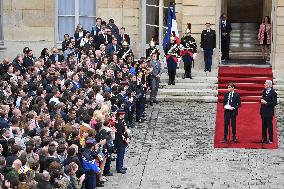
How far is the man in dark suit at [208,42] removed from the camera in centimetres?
2892

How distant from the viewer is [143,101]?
25000mm

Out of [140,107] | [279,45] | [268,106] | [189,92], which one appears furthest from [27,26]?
[268,106]

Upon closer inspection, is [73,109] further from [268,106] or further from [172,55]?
[172,55]

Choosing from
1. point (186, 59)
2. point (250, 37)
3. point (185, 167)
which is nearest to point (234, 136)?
point (185, 167)

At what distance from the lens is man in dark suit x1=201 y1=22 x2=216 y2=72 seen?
2892cm

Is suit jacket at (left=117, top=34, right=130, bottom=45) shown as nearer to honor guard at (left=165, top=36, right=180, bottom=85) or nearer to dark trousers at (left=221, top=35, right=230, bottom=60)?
honor guard at (left=165, top=36, right=180, bottom=85)

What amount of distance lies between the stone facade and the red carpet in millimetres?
916

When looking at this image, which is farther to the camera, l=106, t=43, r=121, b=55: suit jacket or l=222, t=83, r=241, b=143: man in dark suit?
l=106, t=43, r=121, b=55: suit jacket

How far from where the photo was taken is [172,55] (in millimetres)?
27750

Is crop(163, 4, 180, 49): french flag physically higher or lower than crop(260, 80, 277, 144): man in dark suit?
higher

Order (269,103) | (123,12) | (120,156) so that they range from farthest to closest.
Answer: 1. (123,12)
2. (269,103)
3. (120,156)

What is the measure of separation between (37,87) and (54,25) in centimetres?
1024

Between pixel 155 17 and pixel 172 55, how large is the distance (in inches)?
144

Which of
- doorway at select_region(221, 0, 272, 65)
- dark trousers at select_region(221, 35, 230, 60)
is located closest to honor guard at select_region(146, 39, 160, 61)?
dark trousers at select_region(221, 35, 230, 60)
